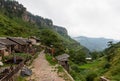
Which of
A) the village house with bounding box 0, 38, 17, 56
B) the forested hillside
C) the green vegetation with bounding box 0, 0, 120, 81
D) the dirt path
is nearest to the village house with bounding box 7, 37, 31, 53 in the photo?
the village house with bounding box 0, 38, 17, 56

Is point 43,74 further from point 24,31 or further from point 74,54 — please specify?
point 24,31

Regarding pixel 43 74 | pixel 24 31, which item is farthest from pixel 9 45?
pixel 24 31

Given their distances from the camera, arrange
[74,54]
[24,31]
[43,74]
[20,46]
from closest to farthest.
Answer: [43,74] → [20,46] → [74,54] → [24,31]

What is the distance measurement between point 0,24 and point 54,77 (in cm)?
8408

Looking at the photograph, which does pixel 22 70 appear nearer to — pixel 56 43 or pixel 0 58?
pixel 0 58

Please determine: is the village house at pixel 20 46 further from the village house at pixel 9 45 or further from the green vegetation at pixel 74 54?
the green vegetation at pixel 74 54

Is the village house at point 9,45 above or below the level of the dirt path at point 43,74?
above

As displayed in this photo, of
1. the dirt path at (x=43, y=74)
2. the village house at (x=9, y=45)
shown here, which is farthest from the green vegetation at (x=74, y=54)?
the village house at (x=9, y=45)

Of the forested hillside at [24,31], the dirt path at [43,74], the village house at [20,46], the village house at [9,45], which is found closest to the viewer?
the dirt path at [43,74]

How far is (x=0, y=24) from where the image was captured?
108688 millimetres

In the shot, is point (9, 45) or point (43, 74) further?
point (9, 45)

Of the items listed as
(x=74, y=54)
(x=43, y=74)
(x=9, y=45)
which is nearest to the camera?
(x=43, y=74)

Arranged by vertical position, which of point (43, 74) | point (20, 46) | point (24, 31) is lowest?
point (43, 74)

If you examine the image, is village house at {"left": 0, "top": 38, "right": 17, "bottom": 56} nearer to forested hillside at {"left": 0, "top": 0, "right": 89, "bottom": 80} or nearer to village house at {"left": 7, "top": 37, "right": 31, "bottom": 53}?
village house at {"left": 7, "top": 37, "right": 31, "bottom": 53}
